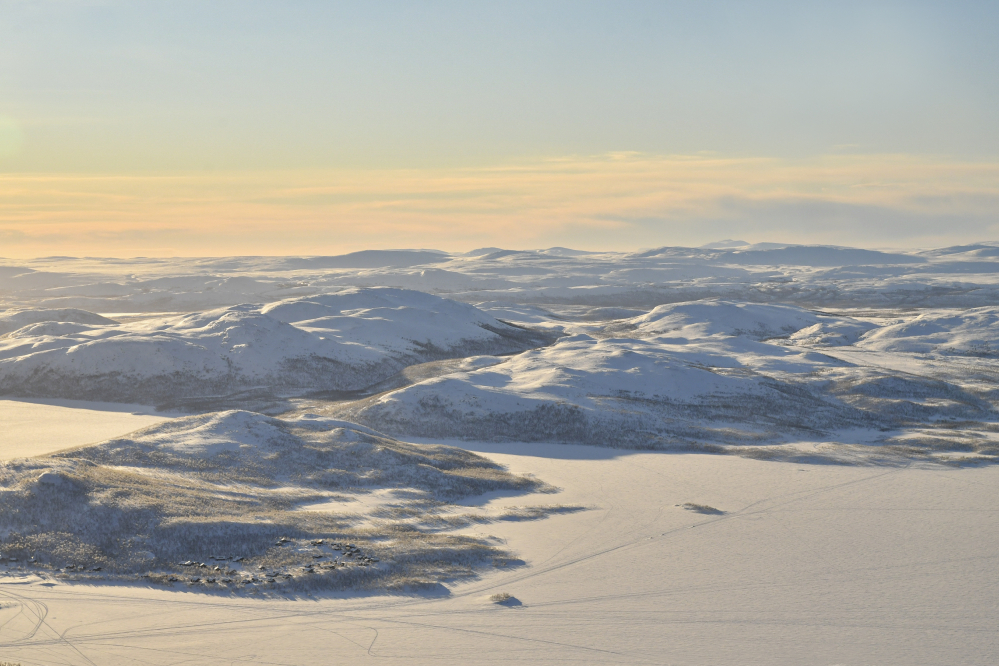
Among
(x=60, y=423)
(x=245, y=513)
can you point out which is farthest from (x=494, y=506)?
(x=60, y=423)

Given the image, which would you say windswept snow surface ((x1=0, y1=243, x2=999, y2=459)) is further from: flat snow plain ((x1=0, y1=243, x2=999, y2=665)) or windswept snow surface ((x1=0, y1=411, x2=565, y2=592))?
windswept snow surface ((x1=0, y1=411, x2=565, y2=592))

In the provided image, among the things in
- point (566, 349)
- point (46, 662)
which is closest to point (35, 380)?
point (566, 349)

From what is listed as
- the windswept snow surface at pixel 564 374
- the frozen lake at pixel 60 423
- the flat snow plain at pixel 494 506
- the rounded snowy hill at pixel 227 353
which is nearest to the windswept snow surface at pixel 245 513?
the flat snow plain at pixel 494 506

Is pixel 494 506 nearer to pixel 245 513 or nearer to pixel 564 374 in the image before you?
pixel 245 513

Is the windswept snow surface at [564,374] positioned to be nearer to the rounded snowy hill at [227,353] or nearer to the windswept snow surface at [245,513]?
the rounded snowy hill at [227,353]

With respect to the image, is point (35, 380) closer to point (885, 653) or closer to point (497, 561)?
point (497, 561)

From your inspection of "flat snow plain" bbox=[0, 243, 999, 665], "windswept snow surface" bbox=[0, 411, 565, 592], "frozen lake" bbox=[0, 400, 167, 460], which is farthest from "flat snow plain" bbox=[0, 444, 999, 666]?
"frozen lake" bbox=[0, 400, 167, 460]
